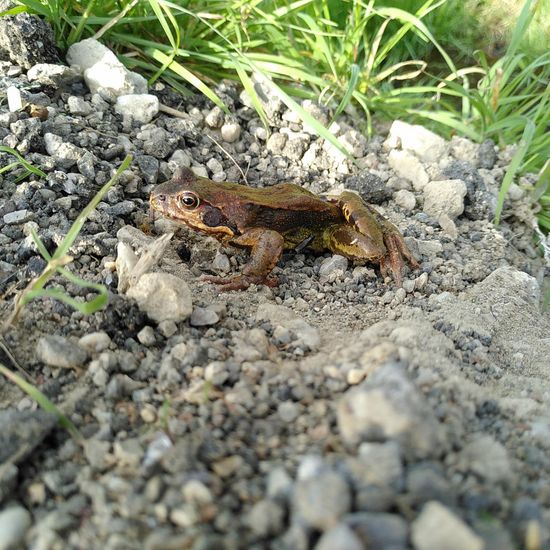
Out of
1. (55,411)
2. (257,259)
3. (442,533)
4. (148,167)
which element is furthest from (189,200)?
(442,533)

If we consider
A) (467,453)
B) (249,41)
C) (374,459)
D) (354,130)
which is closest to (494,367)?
(467,453)

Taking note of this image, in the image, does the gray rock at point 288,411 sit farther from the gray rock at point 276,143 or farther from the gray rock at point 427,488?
the gray rock at point 276,143

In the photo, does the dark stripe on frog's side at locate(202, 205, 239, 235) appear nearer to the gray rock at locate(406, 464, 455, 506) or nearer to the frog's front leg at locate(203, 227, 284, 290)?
the frog's front leg at locate(203, 227, 284, 290)

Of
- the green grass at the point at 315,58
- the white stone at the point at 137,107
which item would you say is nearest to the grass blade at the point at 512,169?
the green grass at the point at 315,58

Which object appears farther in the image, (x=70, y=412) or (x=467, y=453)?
(x=70, y=412)

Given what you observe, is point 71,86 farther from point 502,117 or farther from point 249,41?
point 502,117
